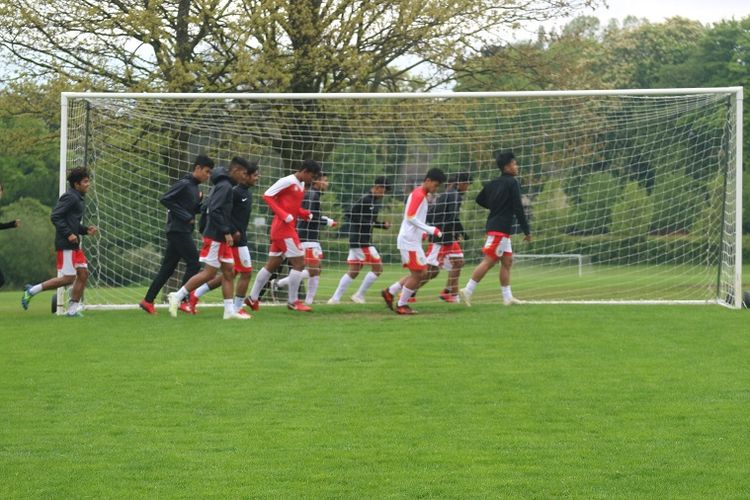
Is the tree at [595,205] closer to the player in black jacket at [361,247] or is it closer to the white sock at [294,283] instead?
the player in black jacket at [361,247]

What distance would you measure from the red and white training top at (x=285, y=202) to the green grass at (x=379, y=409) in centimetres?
176

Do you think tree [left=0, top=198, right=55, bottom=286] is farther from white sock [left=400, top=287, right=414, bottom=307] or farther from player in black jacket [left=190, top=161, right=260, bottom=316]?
white sock [left=400, top=287, right=414, bottom=307]

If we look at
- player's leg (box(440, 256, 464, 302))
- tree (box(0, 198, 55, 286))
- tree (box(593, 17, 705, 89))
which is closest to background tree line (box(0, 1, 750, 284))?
player's leg (box(440, 256, 464, 302))

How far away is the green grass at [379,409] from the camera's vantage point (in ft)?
22.5

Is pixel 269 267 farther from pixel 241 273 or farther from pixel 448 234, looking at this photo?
pixel 448 234

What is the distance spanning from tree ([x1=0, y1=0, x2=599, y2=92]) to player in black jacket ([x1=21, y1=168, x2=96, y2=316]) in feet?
23.3

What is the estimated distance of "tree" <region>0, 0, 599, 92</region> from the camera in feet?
76.9

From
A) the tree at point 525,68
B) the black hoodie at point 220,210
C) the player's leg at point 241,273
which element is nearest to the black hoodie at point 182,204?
the player's leg at point 241,273

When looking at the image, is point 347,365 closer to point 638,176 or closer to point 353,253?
point 353,253

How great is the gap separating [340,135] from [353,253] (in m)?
4.75

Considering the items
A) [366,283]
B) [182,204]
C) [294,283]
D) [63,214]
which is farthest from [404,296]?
[63,214]

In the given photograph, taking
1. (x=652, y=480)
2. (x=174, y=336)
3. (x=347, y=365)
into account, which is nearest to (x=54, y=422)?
(x=347, y=365)

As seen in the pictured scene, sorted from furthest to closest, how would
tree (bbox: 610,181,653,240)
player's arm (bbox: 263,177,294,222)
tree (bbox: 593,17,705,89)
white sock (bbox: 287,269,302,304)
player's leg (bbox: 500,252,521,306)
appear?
tree (bbox: 593,17,705,89) < tree (bbox: 610,181,653,240) < player's leg (bbox: 500,252,521,306) < white sock (bbox: 287,269,302,304) < player's arm (bbox: 263,177,294,222)

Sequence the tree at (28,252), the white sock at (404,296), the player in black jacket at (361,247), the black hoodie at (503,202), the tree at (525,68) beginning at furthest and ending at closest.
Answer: the tree at (28,252)
the tree at (525,68)
the player in black jacket at (361,247)
the black hoodie at (503,202)
the white sock at (404,296)
